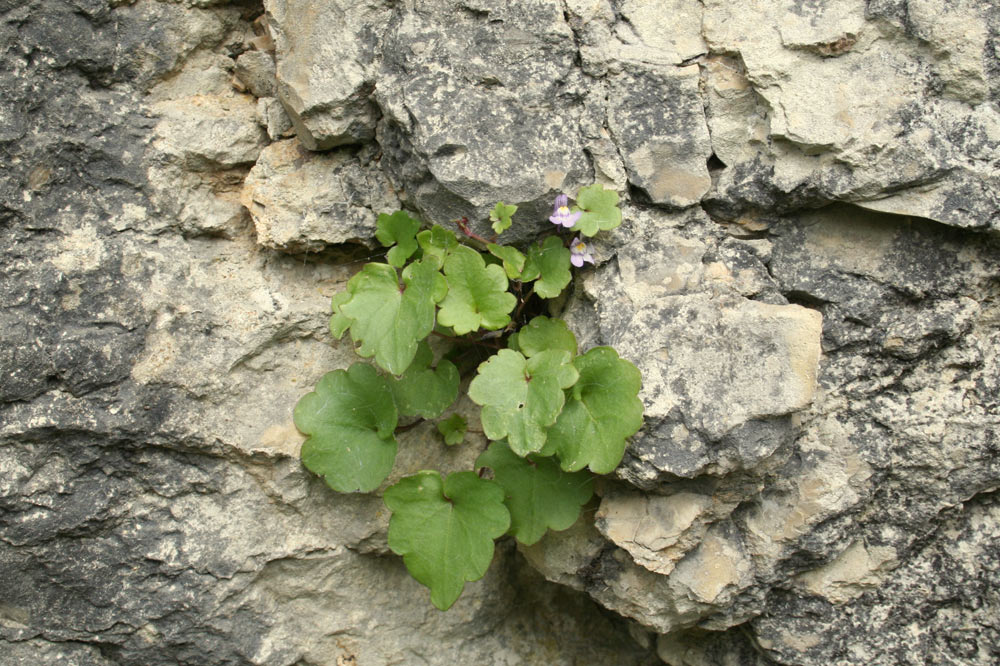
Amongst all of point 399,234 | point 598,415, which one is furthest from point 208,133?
point 598,415

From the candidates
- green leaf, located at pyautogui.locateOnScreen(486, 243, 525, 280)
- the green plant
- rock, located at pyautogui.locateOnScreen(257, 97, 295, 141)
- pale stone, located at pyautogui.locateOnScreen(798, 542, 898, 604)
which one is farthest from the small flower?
pale stone, located at pyautogui.locateOnScreen(798, 542, 898, 604)

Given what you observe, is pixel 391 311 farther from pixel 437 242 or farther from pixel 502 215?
pixel 502 215

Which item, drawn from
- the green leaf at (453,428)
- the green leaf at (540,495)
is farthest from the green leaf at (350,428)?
the green leaf at (540,495)

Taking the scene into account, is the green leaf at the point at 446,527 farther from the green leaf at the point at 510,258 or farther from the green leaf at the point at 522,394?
the green leaf at the point at 510,258

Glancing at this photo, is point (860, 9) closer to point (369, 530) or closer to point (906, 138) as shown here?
point (906, 138)

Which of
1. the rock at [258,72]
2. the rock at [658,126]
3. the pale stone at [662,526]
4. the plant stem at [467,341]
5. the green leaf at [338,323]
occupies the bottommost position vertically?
the pale stone at [662,526]
